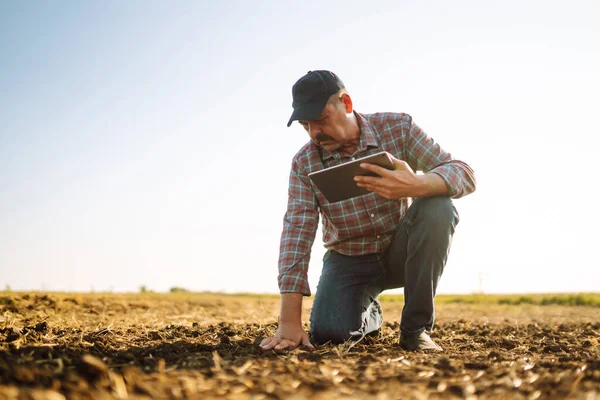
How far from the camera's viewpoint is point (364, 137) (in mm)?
3781

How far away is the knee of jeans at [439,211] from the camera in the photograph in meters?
3.39

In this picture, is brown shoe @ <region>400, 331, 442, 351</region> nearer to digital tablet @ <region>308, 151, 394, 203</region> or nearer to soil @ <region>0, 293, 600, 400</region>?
soil @ <region>0, 293, 600, 400</region>

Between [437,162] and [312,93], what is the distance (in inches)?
42.2

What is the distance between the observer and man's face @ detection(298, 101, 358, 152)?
3.48 m

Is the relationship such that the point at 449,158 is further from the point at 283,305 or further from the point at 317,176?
the point at 283,305

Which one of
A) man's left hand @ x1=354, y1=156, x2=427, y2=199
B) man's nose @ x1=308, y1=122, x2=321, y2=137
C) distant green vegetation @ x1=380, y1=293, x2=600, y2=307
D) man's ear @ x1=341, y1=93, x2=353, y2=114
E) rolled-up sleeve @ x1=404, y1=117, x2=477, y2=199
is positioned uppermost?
man's ear @ x1=341, y1=93, x2=353, y2=114

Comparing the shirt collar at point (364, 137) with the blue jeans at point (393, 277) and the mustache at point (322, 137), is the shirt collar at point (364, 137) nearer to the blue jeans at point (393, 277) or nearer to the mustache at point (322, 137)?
the mustache at point (322, 137)

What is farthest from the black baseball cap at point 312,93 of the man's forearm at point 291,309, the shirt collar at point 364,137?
the man's forearm at point 291,309

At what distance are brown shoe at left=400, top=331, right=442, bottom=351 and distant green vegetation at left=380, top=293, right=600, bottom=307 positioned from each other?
921cm

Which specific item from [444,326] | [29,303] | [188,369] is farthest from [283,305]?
[29,303]

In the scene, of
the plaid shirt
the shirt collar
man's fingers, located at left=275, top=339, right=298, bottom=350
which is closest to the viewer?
man's fingers, located at left=275, top=339, right=298, bottom=350

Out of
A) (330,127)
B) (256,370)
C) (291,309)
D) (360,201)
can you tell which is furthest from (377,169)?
(256,370)

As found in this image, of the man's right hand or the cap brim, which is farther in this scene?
the cap brim

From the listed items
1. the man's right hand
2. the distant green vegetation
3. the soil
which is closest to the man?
the man's right hand
